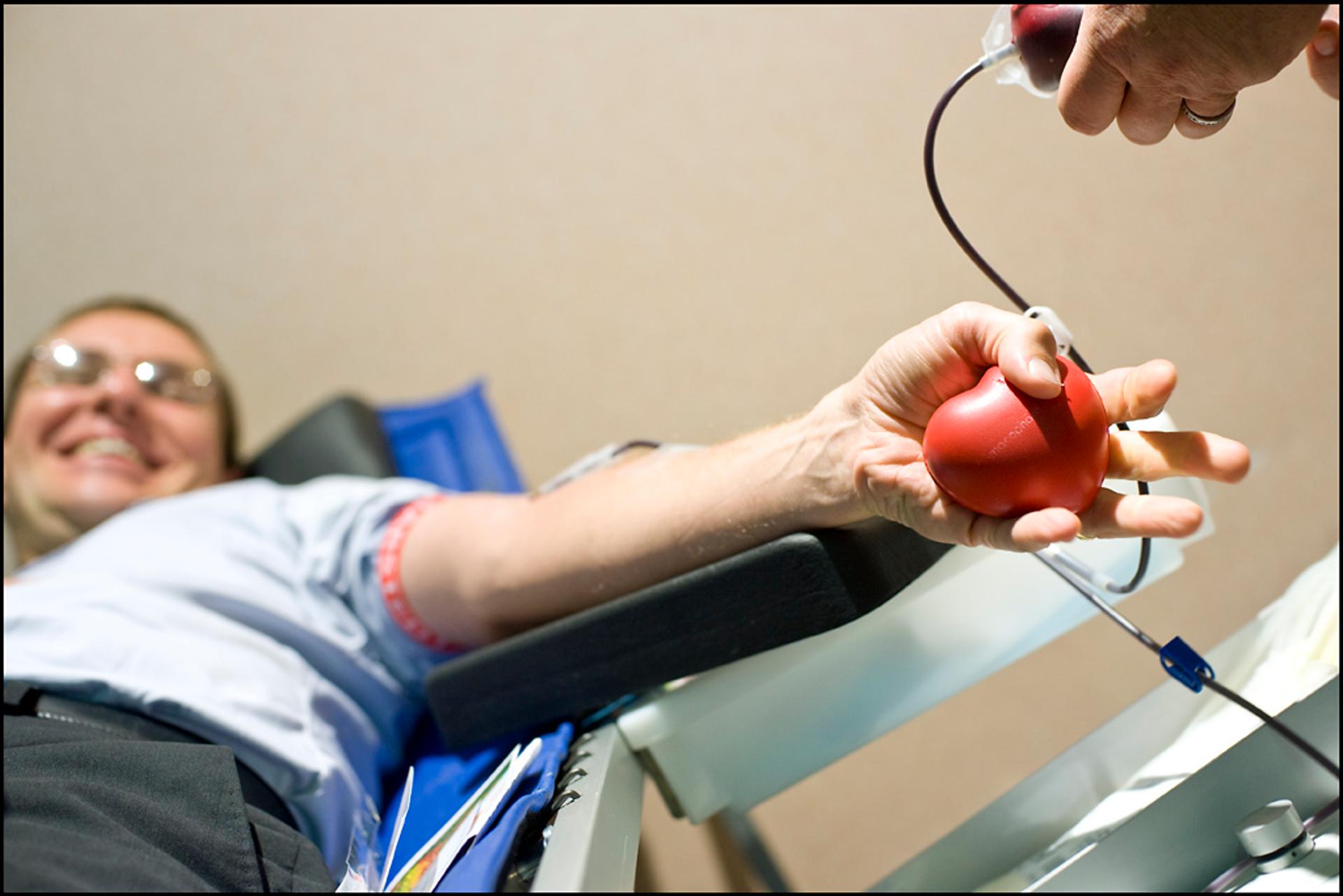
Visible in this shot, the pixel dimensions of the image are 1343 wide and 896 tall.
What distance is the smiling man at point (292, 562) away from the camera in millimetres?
579

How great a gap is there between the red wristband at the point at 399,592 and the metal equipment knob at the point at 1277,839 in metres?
0.75

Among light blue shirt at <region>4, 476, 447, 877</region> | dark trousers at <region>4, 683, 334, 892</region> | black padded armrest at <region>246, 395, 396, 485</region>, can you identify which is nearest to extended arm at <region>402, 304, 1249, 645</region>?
light blue shirt at <region>4, 476, 447, 877</region>

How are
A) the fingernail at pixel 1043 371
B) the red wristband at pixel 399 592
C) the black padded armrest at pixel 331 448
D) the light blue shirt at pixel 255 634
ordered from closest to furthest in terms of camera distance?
1. the fingernail at pixel 1043 371
2. the light blue shirt at pixel 255 634
3. the red wristband at pixel 399 592
4. the black padded armrest at pixel 331 448

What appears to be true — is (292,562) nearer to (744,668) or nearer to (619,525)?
(619,525)

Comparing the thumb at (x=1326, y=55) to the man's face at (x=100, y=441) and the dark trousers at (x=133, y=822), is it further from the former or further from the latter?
the man's face at (x=100, y=441)

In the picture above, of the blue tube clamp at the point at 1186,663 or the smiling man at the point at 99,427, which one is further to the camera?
the smiling man at the point at 99,427

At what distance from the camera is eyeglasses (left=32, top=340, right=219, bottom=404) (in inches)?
56.6

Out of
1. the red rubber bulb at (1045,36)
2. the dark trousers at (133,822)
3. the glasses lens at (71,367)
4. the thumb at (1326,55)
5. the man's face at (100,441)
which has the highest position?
the glasses lens at (71,367)

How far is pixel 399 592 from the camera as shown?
1054mm

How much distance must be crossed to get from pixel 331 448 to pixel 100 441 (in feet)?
1.06

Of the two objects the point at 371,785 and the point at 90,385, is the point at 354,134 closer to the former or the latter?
the point at 90,385

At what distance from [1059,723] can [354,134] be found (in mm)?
1998

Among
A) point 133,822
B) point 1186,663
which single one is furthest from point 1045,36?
point 133,822

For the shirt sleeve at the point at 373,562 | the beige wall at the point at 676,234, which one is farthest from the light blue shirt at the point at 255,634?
the beige wall at the point at 676,234
